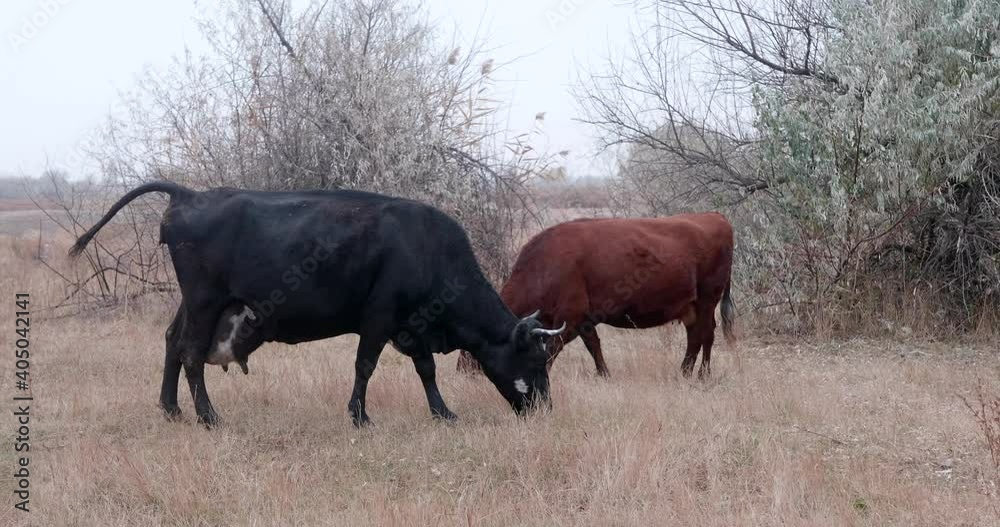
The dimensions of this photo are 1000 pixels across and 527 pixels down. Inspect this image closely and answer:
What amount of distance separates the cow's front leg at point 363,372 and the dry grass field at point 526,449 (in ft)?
0.67

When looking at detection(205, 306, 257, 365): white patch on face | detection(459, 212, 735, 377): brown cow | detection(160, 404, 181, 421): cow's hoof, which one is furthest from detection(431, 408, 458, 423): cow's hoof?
detection(160, 404, 181, 421): cow's hoof

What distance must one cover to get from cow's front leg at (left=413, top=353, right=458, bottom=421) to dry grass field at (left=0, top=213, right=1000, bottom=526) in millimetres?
165

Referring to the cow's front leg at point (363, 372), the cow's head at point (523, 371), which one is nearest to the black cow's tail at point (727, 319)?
the cow's head at point (523, 371)

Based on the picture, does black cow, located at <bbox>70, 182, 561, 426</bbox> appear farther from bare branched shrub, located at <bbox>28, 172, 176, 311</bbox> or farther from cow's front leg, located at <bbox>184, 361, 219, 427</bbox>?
bare branched shrub, located at <bbox>28, 172, 176, 311</bbox>

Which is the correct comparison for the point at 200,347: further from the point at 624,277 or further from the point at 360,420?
the point at 624,277

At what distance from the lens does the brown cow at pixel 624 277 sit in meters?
8.76

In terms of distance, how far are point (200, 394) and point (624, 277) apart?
3.84m

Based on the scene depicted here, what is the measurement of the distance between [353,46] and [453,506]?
9.70 meters

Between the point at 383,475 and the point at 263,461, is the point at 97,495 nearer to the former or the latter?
the point at 263,461

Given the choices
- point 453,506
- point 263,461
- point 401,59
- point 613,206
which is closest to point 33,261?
point 401,59

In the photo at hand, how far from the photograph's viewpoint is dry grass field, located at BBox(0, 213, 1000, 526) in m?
5.40

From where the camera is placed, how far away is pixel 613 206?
18.6 meters

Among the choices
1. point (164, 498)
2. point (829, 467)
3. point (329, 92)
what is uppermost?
point (329, 92)

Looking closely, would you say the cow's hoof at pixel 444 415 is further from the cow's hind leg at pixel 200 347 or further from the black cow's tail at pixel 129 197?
the black cow's tail at pixel 129 197
